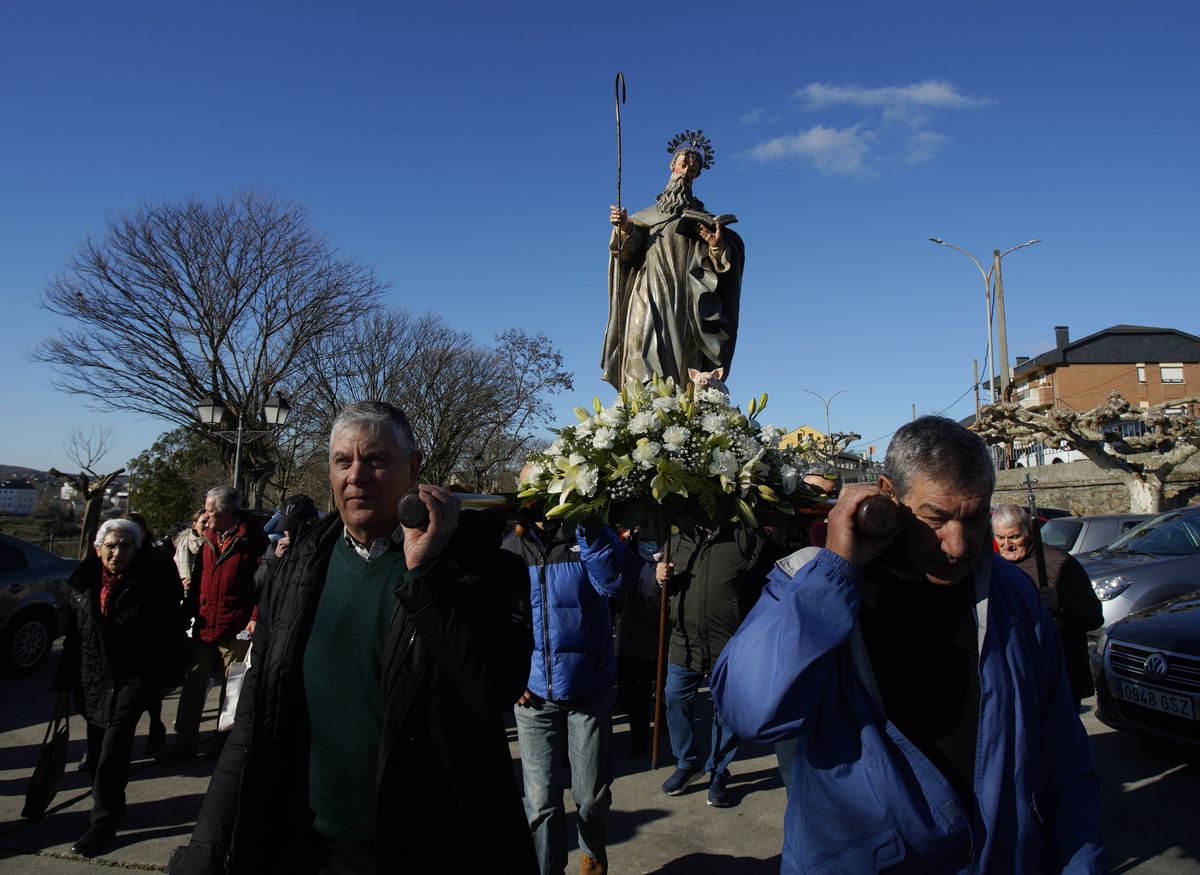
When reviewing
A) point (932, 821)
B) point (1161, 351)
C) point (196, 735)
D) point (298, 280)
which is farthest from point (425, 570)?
point (1161, 351)

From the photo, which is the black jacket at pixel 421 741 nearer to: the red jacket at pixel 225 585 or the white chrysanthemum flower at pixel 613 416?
the white chrysanthemum flower at pixel 613 416

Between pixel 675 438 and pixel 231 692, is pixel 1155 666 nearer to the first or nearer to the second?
pixel 675 438

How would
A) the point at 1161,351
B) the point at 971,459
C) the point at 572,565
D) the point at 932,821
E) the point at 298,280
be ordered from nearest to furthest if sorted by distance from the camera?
1. the point at 932,821
2. the point at 971,459
3. the point at 572,565
4. the point at 298,280
5. the point at 1161,351

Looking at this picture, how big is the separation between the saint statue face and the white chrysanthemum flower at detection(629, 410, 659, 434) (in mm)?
3294

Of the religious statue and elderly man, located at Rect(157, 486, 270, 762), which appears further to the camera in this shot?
elderly man, located at Rect(157, 486, 270, 762)

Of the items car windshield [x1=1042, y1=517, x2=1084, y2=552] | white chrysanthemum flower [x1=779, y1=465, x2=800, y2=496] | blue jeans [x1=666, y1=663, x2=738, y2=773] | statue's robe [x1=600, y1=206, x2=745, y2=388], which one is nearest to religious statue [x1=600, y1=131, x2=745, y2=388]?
statue's robe [x1=600, y1=206, x2=745, y2=388]

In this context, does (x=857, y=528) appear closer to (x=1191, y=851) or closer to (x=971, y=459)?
(x=971, y=459)

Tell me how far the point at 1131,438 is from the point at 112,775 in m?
25.3

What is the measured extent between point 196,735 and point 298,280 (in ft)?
68.7

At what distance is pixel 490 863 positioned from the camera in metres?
2.06

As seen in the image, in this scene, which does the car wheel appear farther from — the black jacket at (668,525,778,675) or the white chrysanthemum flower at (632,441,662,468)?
the white chrysanthemum flower at (632,441,662,468)

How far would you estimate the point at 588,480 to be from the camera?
276cm

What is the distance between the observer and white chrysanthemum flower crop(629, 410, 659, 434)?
2812mm

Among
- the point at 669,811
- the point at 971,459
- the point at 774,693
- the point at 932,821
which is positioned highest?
the point at 971,459
